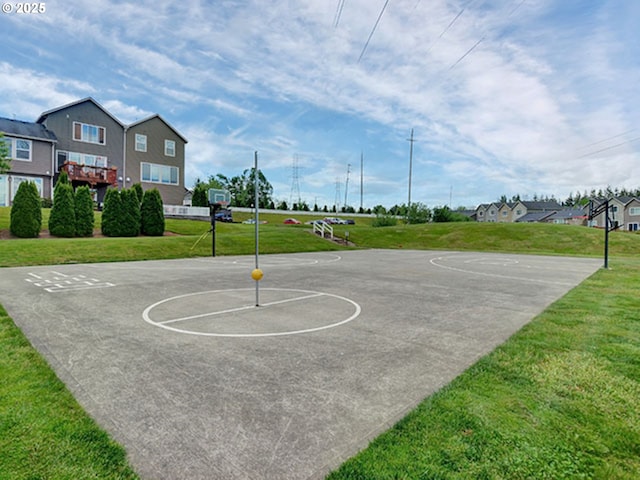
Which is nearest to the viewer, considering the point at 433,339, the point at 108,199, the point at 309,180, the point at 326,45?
the point at 433,339

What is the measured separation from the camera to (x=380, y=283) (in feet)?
30.4

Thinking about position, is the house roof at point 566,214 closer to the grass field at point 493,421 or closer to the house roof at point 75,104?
the house roof at point 75,104

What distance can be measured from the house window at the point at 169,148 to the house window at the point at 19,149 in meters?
9.51

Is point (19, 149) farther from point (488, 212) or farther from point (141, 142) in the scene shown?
point (488, 212)

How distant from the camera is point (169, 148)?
101ft

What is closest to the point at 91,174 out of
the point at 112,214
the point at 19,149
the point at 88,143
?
the point at 88,143

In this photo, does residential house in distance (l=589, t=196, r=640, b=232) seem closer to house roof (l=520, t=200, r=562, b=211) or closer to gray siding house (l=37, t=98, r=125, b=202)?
house roof (l=520, t=200, r=562, b=211)

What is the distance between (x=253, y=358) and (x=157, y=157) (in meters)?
31.0

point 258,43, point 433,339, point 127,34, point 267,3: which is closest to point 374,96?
point 258,43

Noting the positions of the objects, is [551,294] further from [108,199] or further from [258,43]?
[108,199]

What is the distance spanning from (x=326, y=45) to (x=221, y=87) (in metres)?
11.1

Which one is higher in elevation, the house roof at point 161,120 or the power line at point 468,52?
the house roof at point 161,120

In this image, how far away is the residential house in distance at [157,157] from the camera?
94.5 ft
